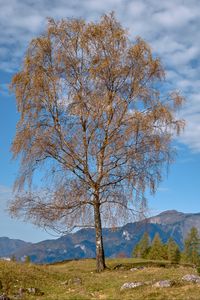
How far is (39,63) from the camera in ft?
106

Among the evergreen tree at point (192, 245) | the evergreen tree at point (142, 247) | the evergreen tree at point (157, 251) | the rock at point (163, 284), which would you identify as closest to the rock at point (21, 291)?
the rock at point (163, 284)

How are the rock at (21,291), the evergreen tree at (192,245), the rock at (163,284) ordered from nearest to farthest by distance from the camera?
the rock at (163,284) → the rock at (21,291) → the evergreen tree at (192,245)

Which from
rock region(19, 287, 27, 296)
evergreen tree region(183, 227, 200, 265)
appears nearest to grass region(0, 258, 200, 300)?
rock region(19, 287, 27, 296)

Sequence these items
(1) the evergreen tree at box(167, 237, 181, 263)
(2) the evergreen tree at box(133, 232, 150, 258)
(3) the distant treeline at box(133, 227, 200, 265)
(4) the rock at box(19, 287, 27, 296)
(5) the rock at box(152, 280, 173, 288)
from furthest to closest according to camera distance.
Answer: (2) the evergreen tree at box(133, 232, 150, 258), (1) the evergreen tree at box(167, 237, 181, 263), (3) the distant treeline at box(133, 227, 200, 265), (4) the rock at box(19, 287, 27, 296), (5) the rock at box(152, 280, 173, 288)

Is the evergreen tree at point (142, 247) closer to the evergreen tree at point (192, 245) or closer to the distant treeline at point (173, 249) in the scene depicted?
the distant treeline at point (173, 249)

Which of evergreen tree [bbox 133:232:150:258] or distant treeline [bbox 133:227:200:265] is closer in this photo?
distant treeline [bbox 133:227:200:265]

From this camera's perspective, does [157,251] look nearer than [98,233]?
No

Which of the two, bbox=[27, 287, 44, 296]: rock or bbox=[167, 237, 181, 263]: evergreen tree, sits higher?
bbox=[167, 237, 181, 263]: evergreen tree

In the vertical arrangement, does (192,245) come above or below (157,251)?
above

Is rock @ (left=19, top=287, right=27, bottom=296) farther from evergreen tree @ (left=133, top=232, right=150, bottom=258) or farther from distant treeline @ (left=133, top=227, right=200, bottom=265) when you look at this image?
evergreen tree @ (left=133, top=232, right=150, bottom=258)

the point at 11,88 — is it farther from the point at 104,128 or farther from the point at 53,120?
the point at 104,128

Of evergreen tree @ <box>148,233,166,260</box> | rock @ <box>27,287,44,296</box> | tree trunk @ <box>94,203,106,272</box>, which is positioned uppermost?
evergreen tree @ <box>148,233,166,260</box>

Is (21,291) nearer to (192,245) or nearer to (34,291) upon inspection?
(34,291)

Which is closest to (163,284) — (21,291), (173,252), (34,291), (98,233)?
(34,291)
